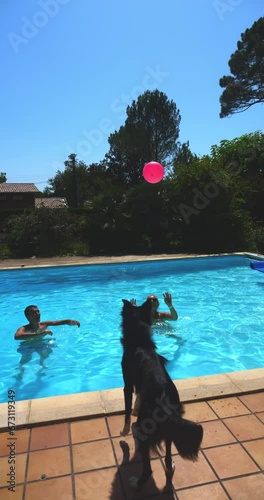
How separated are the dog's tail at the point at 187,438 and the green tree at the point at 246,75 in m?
23.0

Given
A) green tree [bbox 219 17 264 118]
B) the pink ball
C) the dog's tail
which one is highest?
green tree [bbox 219 17 264 118]

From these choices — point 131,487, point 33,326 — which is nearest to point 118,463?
point 131,487

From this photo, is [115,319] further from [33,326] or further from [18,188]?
[18,188]

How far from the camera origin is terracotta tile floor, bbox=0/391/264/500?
219 centimetres

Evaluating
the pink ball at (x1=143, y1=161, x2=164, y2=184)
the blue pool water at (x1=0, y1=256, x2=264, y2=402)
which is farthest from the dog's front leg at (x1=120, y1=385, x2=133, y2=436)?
the pink ball at (x1=143, y1=161, x2=164, y2=184)

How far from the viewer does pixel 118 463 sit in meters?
2.43

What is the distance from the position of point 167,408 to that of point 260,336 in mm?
5154

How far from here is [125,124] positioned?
27.3m

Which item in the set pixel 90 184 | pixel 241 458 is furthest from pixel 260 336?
pixel 90 184

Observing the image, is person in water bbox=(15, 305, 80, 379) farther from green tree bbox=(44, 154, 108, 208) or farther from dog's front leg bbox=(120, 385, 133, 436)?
green tree bbox=(44, 154, 108, 208)

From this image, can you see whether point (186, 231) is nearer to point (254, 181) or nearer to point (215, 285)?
point (254, 181)

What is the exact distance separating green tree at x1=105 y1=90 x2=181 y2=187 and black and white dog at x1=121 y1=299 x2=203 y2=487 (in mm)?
25359

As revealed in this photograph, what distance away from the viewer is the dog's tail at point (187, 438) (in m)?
1.90

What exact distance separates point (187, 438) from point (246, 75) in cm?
2372
